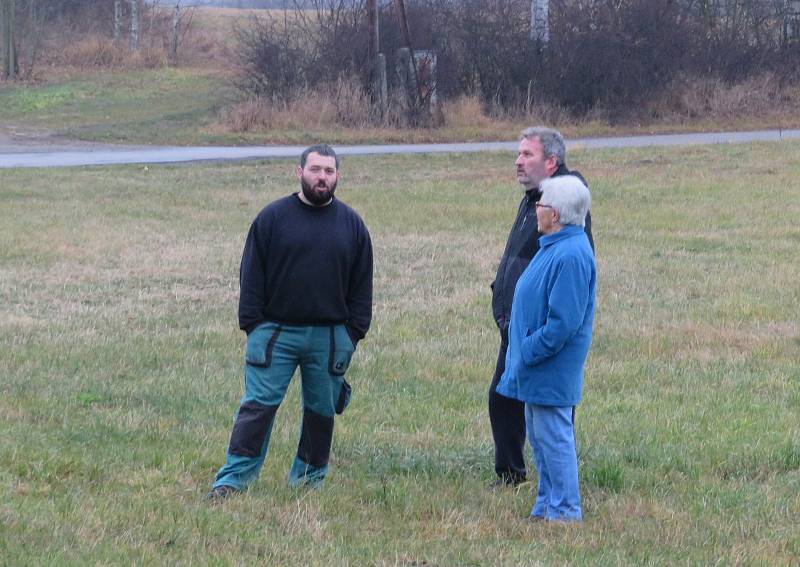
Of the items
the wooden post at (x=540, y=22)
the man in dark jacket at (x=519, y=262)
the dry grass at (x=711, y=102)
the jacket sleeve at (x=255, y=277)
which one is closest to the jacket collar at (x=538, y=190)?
the man in dark jacket at (x=519, y=262)

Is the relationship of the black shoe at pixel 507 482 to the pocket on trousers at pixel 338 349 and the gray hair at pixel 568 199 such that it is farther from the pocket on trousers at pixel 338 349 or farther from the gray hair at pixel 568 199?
the gray hair at pixel 568 199

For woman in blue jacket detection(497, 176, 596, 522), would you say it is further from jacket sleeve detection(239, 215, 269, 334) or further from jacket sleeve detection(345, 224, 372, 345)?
jacket sleeve detection(239, 215, 269, 334)

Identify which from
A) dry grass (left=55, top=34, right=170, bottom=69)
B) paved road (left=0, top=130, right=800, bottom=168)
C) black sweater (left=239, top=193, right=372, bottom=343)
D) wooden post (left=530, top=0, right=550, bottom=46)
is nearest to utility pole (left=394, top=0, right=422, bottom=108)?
paved road (left=0, top=130, right=800, bottom=168)

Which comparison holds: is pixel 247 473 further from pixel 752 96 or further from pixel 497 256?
pixel 752 96

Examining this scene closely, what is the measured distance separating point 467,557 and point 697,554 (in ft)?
3.19

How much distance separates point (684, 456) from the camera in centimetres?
666

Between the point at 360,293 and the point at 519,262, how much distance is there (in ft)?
2.63

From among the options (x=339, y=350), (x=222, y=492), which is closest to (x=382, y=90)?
(x=339, y=350)

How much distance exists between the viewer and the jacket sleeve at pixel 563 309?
5254 millimetres

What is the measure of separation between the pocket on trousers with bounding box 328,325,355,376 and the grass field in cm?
64

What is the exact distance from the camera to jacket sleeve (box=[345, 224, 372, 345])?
5922mm

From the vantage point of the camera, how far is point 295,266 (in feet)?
18.8

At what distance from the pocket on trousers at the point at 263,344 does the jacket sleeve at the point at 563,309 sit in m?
1.27

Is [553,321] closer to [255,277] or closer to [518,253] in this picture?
[518,253]
